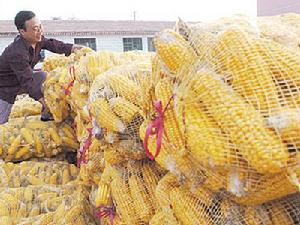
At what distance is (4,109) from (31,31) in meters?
0.91

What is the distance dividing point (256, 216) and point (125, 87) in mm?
866

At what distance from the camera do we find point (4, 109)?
15.1 feet

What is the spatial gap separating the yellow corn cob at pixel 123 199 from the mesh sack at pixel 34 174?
59.6 inches

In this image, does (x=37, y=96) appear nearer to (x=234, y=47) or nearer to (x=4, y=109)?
(x=4, y=109)

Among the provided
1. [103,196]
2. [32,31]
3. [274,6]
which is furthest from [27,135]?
[274,6]

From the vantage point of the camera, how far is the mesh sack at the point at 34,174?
11.5 ft

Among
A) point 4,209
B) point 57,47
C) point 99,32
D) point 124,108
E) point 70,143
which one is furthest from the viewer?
point 99,32

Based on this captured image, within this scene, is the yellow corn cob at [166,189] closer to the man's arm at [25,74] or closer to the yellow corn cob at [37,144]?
the yellow corn cob at [37,144]

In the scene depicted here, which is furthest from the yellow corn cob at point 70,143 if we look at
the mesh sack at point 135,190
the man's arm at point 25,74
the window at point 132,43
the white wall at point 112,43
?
the window at point 132,43

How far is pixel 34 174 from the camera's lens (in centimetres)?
354

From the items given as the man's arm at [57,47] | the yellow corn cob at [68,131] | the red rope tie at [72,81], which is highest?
the man's arm at [57,47]

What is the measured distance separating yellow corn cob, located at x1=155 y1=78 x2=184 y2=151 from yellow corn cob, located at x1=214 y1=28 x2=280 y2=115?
214 millimetres

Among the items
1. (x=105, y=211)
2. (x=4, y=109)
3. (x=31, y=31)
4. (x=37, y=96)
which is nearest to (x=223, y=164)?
(x=105, y=211)

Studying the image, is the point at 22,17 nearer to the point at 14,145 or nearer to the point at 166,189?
the point at 14,145
